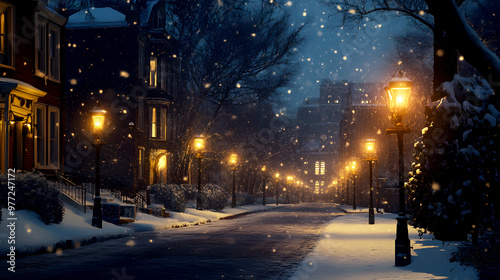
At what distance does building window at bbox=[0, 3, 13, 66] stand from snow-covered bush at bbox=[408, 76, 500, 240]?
1659 centimetres

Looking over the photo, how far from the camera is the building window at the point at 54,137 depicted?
1060 inches

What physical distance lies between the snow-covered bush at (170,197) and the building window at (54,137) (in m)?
7.13

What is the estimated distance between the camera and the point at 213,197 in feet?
133

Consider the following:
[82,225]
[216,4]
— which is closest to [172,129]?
[216,4]

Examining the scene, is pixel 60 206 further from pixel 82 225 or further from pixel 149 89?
pixel 149 89

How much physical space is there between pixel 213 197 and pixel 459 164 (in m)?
29.7

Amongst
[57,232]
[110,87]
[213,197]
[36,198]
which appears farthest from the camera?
[213,197]

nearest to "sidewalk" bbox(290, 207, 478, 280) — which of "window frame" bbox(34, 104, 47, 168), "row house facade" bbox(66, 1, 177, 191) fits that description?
"window frame" bbox(34, 104, 47, 168)

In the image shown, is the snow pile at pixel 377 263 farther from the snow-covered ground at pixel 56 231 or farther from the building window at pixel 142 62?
the building window at pixel 142 62

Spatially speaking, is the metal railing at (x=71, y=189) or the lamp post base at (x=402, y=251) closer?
the lamp post base at (x=402, y=251)

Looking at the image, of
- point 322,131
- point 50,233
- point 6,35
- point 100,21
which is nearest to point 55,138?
point 6,35

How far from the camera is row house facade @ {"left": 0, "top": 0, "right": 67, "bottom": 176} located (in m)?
21.6

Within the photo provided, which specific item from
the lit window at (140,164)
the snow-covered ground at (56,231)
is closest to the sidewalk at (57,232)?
the snow-covered ground at (56,231)

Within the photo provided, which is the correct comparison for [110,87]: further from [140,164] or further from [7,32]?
[7,32]
